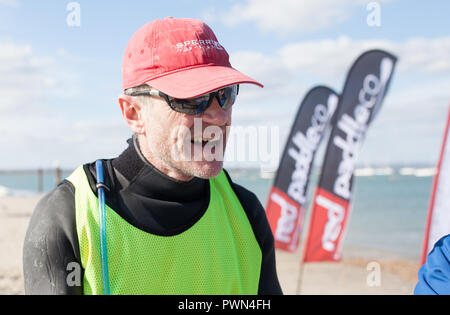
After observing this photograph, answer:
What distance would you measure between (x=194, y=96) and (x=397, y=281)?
806 centimetres

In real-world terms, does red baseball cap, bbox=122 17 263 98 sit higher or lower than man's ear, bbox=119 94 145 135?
higher

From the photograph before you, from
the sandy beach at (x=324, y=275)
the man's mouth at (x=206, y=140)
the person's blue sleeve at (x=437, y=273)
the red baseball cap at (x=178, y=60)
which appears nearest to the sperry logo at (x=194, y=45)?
the red baseball cap at (x=178, y=60)

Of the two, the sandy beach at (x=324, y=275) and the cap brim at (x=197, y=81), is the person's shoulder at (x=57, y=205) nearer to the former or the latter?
the cap brim at (x=197, y=81)

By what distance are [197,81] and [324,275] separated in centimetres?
686

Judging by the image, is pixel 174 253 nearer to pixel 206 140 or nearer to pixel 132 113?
pixel 206 140

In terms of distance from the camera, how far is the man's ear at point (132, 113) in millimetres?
1476

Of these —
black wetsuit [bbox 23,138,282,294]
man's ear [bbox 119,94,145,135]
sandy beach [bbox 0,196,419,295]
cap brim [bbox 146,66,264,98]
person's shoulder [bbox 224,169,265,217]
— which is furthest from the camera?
sandy beach [bbox 0,196,419,295]

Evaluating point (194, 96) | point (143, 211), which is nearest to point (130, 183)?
point (143, 211)

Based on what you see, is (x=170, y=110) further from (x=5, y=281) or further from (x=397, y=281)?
(x=397, y=281)

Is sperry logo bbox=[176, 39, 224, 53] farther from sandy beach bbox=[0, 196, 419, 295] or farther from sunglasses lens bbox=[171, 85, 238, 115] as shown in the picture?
sandy beach bbox=[0, 196, 419, 295]

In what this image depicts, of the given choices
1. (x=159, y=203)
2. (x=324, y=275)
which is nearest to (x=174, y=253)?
(x=159, y=203)

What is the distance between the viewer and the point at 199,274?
1434mm

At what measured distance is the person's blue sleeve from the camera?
5.39ft

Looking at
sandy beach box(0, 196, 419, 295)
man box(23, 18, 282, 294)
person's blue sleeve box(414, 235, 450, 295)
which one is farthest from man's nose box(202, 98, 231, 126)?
sandy beach box(0, 196, 419, 295)
